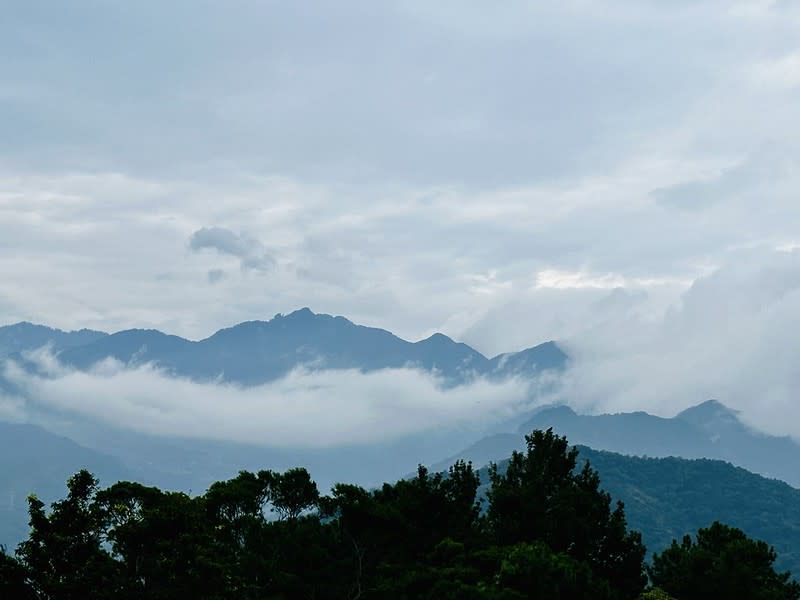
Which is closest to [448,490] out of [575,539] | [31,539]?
[575,539]

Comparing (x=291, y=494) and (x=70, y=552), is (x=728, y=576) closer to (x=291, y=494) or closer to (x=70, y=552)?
(x=291, y=494)

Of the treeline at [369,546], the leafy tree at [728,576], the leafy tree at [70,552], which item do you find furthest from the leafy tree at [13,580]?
the leafy tree at [728,576]

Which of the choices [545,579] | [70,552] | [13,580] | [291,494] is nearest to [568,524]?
[291,494]

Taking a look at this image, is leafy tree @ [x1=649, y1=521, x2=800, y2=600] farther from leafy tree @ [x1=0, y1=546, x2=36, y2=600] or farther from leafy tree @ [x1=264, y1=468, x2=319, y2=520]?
leafy tree @ [x1=0, y1=546, x2=36, y2=600]

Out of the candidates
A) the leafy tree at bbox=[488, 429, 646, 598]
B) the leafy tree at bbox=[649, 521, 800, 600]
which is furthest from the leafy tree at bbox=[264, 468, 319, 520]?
the leafy tree at bbox=[649, 521, 800, 600]

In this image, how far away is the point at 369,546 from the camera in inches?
2479

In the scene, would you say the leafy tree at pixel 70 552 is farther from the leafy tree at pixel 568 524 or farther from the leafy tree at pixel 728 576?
the leafy tree at pixel 728 576

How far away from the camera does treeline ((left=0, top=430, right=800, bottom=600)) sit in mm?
45875

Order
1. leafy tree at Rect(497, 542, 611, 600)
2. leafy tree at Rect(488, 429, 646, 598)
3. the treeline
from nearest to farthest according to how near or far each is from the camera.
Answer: leafy tree at Rect(497, 542, 611, 600)
the treeline
leafy tree at Rect(488, 429, 646, 598)

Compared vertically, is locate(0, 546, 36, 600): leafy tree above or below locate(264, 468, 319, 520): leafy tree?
below

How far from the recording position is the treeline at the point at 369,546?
45875 mm

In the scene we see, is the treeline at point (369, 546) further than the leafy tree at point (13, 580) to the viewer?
Yes

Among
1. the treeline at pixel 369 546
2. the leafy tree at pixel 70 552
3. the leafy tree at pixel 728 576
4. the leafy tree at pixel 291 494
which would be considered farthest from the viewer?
the leafy tree at pixel 291 494

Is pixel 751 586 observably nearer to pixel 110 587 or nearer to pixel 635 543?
pixel 635 543
